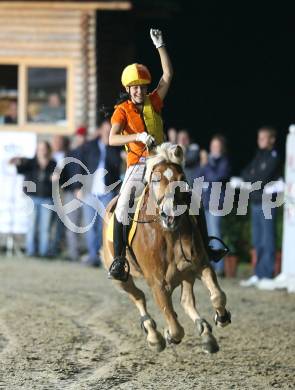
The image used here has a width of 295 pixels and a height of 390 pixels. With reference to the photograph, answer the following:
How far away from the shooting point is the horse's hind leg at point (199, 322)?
8289mm

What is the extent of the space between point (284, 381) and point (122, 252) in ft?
6.16

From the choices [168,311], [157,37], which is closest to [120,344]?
[168,311]

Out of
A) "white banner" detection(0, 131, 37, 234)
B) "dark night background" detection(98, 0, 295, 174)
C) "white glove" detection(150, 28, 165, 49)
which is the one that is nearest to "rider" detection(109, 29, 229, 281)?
"white glove" detection(150, 28, 165, 49)

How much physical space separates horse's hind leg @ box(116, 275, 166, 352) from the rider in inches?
16.8

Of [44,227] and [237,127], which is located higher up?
[237,127]

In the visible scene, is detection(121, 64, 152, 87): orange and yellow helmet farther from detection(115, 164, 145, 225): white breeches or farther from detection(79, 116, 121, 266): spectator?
detection(79, 116, 121, 266): spectator

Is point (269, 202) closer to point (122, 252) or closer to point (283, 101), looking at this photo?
point (122, 252)

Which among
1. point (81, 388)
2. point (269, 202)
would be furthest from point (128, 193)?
point (269, 202)

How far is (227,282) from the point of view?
1441 cm

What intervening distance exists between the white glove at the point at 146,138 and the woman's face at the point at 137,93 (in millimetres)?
504

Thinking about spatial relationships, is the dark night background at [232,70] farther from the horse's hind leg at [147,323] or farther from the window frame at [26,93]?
the horse's hind leg at [147,323]

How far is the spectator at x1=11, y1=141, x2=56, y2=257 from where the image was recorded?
16469 mm

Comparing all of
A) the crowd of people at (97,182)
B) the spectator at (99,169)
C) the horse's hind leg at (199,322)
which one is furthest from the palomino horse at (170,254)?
the spectator at (99,169)

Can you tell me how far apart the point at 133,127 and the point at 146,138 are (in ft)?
1.68
